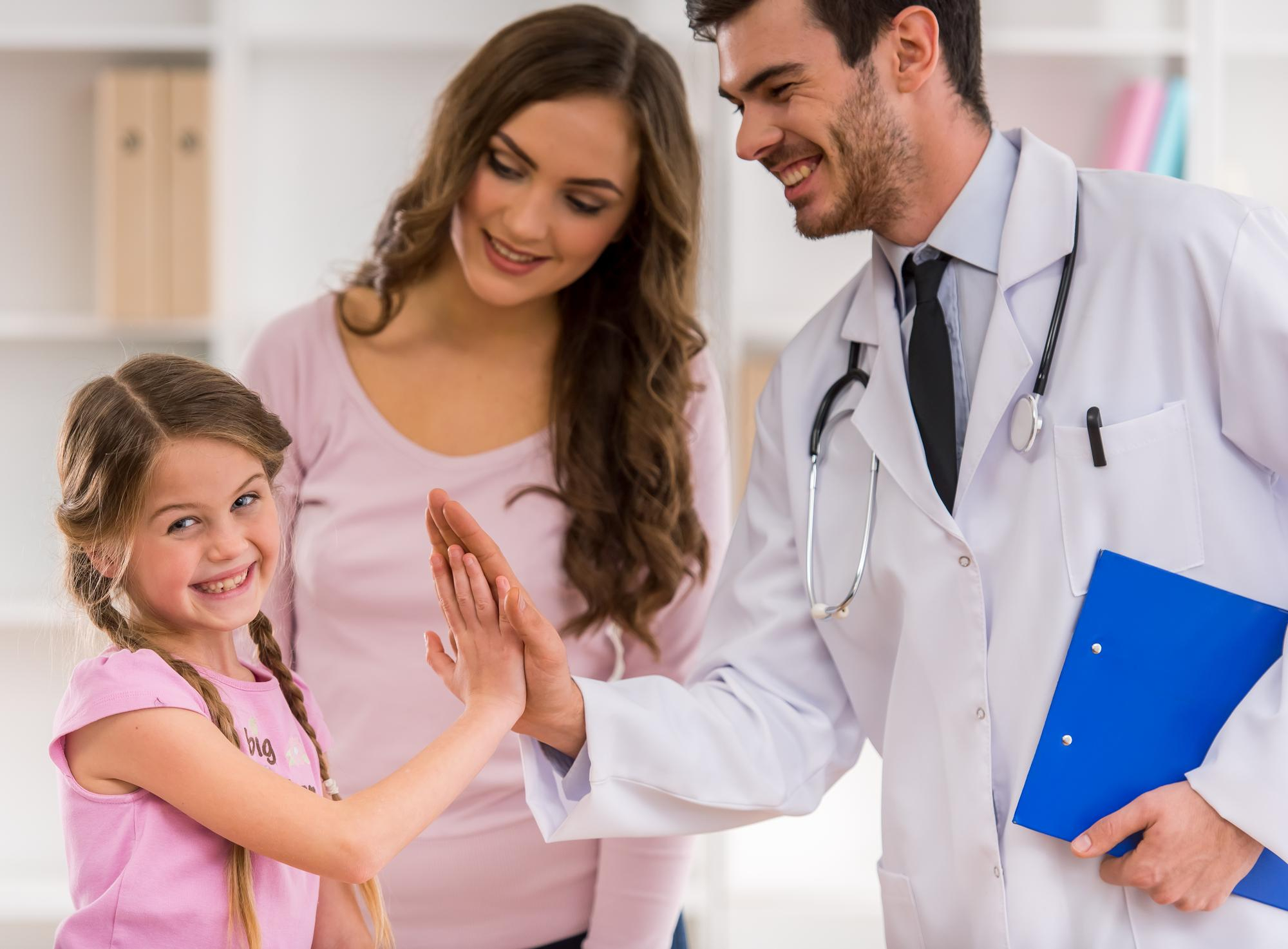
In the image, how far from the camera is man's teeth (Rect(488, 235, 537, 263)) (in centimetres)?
150

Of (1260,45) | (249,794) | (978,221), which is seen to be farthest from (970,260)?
(1260,45)

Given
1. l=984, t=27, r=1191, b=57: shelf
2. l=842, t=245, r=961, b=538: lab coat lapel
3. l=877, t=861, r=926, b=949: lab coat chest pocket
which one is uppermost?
l=984, t=27, r=1191, b=57: shelf

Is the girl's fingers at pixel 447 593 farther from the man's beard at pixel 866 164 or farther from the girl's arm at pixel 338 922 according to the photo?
the man's beard at pixel 866 164

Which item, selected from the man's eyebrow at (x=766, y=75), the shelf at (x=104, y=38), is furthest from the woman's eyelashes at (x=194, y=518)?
the shelf at (x=104, y=38)

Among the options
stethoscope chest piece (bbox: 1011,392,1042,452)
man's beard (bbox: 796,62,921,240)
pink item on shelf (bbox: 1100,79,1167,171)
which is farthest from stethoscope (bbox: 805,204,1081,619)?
pink item on shelf (bbox: 1100,79,1167,171)

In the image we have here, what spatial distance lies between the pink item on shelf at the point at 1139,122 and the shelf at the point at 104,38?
1887 mm

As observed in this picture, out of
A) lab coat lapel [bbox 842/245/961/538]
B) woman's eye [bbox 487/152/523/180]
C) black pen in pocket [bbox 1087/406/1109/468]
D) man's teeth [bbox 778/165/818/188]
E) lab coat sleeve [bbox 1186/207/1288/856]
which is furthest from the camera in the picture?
woman's eye [bbox 487/152/523/180]

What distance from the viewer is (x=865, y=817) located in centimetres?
272

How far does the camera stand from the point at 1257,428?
3.73 feet

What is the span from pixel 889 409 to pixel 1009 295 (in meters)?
0.17

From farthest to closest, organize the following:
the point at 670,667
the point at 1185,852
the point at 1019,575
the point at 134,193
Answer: the point at 134,193, the point at 670,667, the point at 1019,575, the point at 1185,852

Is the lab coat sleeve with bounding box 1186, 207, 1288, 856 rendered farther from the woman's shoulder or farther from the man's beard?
the woman's shoulder

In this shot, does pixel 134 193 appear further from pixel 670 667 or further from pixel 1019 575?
pixel 1019 575

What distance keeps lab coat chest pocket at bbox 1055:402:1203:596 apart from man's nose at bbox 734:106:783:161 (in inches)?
18.5
